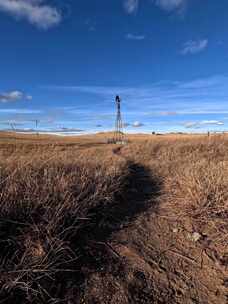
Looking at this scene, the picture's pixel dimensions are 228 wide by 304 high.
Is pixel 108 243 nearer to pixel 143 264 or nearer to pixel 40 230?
pixel 143 264

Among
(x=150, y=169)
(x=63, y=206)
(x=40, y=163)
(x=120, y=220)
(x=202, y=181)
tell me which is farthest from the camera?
(x=150, y=169)

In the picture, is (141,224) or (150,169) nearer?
(141,224)

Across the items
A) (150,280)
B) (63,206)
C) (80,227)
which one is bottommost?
(150,280)

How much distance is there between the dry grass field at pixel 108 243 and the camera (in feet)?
9.84

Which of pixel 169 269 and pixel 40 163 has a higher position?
pixel 40 163

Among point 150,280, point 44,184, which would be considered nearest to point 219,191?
point 150,280

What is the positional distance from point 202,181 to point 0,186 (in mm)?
3727

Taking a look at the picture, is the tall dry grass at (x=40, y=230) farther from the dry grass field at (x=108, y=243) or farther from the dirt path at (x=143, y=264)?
the dirt path at (x=143, y=264)

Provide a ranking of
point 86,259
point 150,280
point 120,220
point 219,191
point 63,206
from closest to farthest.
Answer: point 150,280
point 86,259
point 63,206
point 120,220
point 219,191

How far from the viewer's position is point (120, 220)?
189 inches

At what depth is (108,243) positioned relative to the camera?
13.1 ft

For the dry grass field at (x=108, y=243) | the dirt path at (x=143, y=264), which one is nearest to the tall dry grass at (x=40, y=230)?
the dry grass field at (x=108, y=243)

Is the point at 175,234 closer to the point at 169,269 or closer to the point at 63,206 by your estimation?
the point at 169,269

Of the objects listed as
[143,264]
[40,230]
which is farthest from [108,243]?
[40,230]
